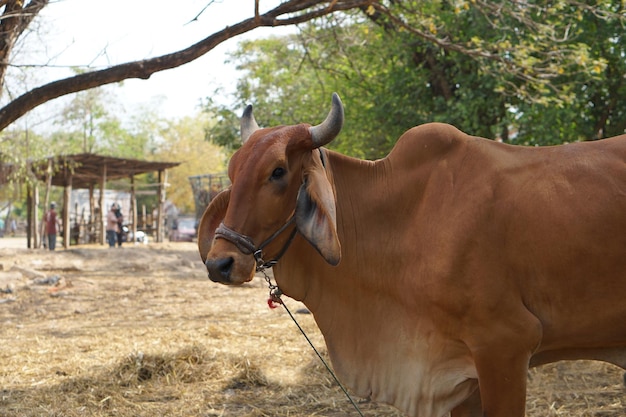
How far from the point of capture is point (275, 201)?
334 centimetres

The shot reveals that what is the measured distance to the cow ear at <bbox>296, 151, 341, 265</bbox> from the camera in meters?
3.21

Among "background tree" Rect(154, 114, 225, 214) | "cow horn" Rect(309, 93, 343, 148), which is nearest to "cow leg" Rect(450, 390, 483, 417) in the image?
"cow horn" Rect(309, 93, 343, 148)

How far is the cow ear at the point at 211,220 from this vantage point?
144 inches

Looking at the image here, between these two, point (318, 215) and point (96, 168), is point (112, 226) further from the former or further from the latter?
point (318, 215)

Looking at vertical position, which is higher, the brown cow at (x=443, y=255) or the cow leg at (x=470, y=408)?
the brown cow at (x=443, y=255)

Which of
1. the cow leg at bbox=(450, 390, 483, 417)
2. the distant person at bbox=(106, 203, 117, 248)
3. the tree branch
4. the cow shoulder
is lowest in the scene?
the distant person at bbox=(106, 203, 117, 248)

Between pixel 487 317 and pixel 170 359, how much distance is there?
4.00 metres

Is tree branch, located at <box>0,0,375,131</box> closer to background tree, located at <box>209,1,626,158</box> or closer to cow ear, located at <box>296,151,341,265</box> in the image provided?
cow ear, located at <box>296,151,341,265</box>

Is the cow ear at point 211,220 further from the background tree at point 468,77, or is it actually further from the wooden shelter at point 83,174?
the wooden shelter at point 83,174

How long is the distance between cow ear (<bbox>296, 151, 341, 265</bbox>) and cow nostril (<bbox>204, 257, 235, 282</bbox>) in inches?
13.9

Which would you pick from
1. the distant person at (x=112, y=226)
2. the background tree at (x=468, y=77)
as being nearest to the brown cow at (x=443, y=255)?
the background tree at (x=468, y=77)

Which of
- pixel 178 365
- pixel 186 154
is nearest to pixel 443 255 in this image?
pixel 178 365

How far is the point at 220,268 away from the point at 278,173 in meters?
0.51

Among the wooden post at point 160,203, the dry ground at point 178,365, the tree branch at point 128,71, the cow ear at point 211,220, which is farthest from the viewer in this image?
the wooden post at point 160,203
